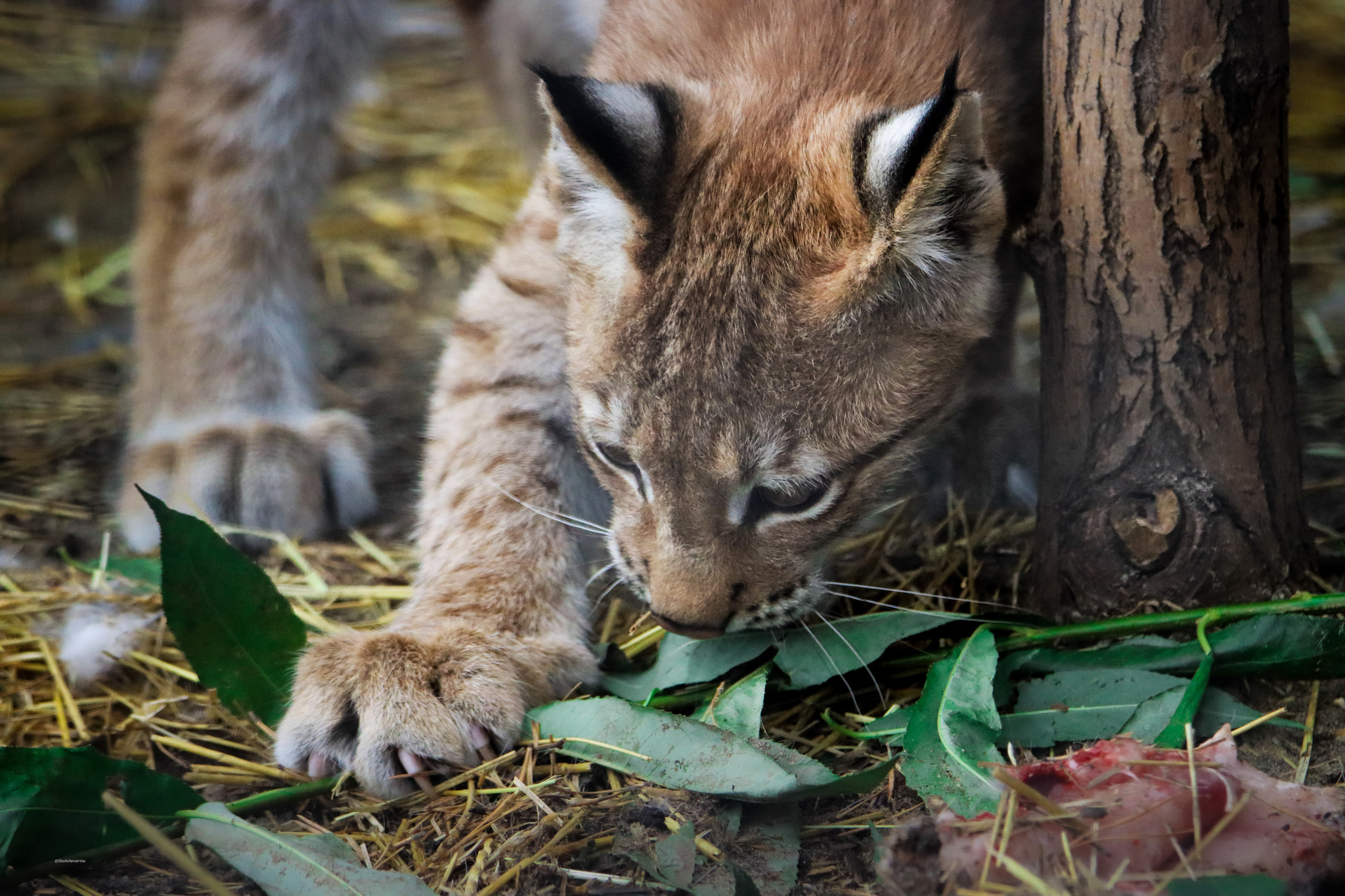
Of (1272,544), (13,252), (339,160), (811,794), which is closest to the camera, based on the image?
(811,794)

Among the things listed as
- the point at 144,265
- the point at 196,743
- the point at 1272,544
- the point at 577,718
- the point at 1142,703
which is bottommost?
the point at 196,743

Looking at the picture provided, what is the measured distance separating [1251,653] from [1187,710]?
0.20 m

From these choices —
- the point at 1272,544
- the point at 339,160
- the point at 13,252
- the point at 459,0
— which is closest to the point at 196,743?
the point at 1272,544

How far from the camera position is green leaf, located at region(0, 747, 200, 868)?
5.90ft

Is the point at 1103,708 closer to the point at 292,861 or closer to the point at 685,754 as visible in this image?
the point at 685,754

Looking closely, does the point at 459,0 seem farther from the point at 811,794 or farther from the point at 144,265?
the point at 811,794

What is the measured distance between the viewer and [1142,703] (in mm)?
1889

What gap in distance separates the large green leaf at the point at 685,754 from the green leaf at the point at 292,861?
0.38 m

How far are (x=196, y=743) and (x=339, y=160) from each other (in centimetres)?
388

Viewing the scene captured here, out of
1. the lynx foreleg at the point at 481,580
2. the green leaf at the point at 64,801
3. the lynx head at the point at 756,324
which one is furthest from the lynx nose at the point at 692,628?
the green leaf at the point at 64,801

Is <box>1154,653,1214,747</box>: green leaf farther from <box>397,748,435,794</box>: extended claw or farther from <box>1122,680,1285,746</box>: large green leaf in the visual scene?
<box>397,748,435,794</box>: extended claw

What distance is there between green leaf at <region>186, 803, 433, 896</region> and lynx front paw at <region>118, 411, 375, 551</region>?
120cm

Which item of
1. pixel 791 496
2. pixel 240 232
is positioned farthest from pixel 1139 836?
pixel 240 232

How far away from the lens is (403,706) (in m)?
2.04
